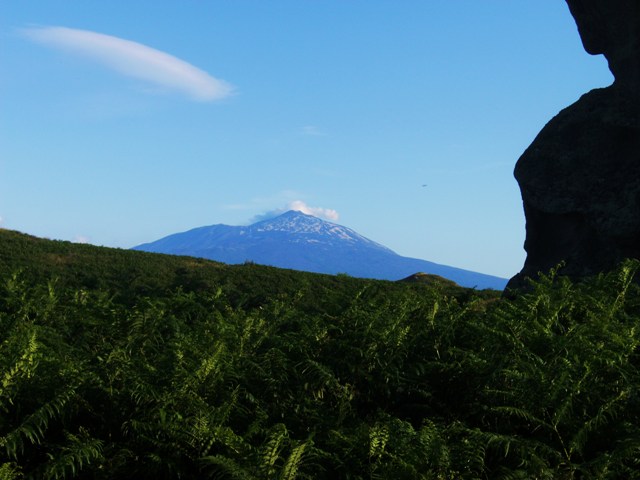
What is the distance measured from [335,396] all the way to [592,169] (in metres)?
11.2

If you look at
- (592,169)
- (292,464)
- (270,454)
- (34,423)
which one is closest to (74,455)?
(34,423)

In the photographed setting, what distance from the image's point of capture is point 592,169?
1612 centimetres

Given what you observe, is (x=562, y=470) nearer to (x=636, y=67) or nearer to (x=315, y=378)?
(x=315, y=378)

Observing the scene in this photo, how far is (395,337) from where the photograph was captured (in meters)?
7.51

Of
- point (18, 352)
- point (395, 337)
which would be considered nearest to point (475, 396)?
point (395, 337)

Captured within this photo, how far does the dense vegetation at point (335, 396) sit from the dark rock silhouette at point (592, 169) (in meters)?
6.14

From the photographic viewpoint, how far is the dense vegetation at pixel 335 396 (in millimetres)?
5387

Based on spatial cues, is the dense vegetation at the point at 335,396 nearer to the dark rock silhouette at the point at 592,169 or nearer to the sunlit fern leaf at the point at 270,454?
the sunlit fern leaf at the point at 270,454

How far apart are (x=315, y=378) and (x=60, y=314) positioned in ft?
15.1

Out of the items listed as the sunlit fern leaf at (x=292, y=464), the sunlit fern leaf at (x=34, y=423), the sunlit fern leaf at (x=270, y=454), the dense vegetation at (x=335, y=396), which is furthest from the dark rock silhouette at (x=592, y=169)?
the sunlit fern leaf at (x=34, y=423)

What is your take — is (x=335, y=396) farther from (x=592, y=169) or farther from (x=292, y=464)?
(x=592, y=169)

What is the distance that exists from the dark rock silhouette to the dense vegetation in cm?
614

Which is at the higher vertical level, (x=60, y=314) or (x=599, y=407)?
(x=60, y=314)

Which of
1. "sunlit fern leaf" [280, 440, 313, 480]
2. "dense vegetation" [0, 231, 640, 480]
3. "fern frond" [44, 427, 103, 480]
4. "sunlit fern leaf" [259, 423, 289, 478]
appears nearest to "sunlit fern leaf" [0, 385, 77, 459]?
"dense vegetation" [0, 231, 640, 480]
